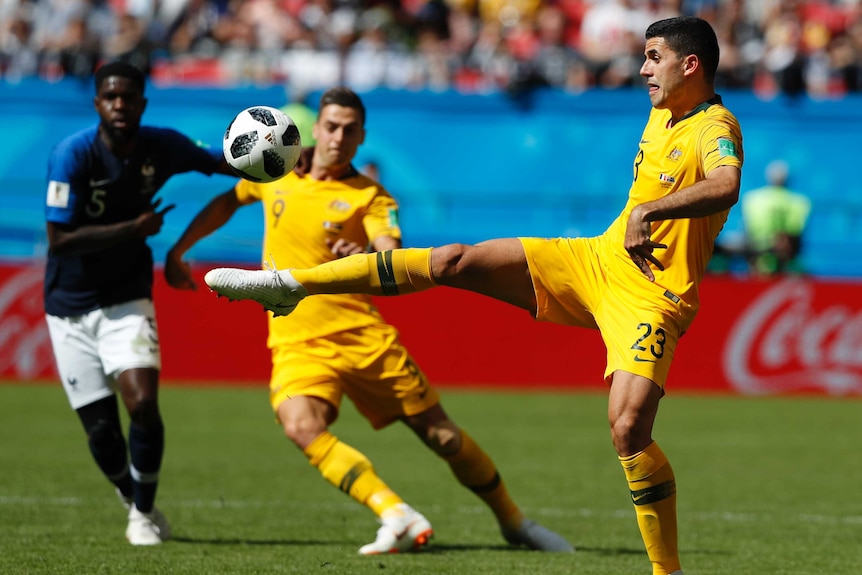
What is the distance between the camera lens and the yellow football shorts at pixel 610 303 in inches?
229

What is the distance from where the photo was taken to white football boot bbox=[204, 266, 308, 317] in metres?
5.93

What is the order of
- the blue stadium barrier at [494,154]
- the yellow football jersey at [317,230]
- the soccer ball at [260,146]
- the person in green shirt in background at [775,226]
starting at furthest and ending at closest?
the blue stadium barrier at [494,154] → the person in green shirt in background at [775,226] → the yellow football jersey at [317,230] → the soccer ball at [260,146]

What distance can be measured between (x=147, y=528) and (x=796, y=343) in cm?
1076

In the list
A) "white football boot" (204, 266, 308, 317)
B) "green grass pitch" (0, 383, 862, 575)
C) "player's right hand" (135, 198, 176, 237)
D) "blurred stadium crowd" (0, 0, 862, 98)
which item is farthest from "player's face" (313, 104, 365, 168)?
"blurred stadium crowd" (0, 0, 862, 98)

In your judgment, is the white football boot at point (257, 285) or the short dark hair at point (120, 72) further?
the short dark hair at point (120, 72)

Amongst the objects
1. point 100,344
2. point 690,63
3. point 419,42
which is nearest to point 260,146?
point 100,344

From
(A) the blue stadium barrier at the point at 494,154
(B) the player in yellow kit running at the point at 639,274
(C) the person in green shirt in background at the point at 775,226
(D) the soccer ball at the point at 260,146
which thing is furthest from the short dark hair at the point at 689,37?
(A) the blue stadium barrier at the point at 494,154

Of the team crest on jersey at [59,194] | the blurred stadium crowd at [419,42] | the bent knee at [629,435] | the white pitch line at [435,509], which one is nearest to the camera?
the bent knee at [629,435]

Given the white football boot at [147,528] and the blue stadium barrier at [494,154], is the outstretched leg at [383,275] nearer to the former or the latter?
the white football boot at [147,528]

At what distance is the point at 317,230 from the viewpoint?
777 cm

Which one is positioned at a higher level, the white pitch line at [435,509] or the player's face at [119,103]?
the player's face at [119,103]

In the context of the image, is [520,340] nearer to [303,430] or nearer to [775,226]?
[775,226]

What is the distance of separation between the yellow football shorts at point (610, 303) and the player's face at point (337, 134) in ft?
6.35

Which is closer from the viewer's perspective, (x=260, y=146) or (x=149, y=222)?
(x=260, y=146)
